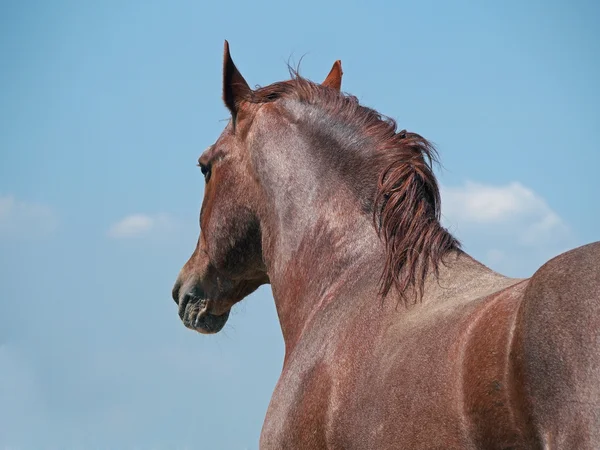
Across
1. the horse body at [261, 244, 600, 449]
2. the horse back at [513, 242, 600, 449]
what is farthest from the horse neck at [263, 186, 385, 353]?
the horse back at [513, 242, 600, 449]

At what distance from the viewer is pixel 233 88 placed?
643 cm

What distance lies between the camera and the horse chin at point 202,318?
6.96 metres

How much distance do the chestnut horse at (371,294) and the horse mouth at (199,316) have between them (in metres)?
0.01

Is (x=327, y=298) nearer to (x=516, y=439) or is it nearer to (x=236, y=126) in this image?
(x=236, y=126)

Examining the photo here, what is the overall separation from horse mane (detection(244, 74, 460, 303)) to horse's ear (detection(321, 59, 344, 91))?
4.03 feet

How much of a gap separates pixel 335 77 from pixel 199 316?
2312 mm

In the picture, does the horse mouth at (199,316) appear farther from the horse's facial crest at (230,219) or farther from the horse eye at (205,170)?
the horse eye at (205,170)

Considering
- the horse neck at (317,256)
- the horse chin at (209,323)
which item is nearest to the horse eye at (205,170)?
the horse neck at (317,256)

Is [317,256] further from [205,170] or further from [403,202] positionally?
Result: [205,170]

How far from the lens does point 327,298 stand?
5305mm

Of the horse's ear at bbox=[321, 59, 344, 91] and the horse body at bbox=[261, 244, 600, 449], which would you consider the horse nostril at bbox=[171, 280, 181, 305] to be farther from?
the horse body at bbox=[261, 244, 600, 449]

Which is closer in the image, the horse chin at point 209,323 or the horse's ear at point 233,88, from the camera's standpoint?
the horse's ear at point 233,88

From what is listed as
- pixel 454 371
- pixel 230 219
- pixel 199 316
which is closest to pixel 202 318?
pixel 199 316

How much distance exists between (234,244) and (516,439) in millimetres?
3745
